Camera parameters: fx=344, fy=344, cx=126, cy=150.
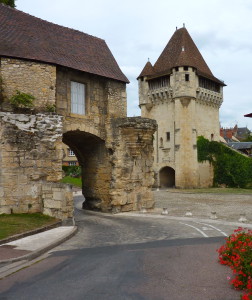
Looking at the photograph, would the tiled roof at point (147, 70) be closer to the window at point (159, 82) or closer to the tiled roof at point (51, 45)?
the window at point (159, 82)

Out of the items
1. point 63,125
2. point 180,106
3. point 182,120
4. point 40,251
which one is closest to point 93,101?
point 63,125

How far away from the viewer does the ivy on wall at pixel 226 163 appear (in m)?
35.9

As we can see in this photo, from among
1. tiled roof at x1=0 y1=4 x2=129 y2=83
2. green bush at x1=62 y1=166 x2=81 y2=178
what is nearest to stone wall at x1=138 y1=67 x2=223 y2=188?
green bush at x1=62 y1=166 x2=81 y2=178

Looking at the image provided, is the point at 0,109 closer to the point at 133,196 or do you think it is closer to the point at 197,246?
the point at 133,196

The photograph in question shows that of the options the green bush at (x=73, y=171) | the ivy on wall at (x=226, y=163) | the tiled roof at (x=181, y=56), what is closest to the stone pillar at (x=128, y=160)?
the tiled roof at (x=181, y=56)

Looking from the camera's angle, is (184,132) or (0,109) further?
(184,132)

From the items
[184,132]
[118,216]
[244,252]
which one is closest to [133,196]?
[118,216]

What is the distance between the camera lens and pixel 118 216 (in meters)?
15.8

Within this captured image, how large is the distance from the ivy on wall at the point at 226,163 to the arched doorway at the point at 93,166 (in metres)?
21.0

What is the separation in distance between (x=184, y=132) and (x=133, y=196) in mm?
20018

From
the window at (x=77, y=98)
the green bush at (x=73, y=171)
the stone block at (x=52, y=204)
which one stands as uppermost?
the window at (x=77, y=98)

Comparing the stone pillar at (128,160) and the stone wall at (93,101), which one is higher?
the stone wall at (93,101)

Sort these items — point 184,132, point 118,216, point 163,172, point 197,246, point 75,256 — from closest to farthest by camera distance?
point 75,256 → point 197,246 → point 118,216 → point 184,132 → point 163,172

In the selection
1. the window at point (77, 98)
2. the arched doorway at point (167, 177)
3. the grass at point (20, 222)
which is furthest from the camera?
the arched doorway at point (167, 177)
